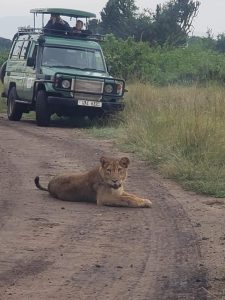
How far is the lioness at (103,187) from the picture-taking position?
9.09 metres

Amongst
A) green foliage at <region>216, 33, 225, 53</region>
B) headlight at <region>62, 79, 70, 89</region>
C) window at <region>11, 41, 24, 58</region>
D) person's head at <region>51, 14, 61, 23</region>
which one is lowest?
green foliage at <region>216, 33, 225, 53</region>

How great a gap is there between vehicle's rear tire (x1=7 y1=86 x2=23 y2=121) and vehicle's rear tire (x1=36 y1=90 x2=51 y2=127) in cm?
142

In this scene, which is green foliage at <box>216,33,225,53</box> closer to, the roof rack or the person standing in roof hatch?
the roof rack

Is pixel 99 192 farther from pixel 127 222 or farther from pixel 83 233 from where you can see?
pixel 83 233

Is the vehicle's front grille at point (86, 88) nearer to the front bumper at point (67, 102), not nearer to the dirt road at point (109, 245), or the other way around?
the front bumper at point (67, 102)

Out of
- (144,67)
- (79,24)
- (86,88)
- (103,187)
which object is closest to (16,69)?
(79,24)

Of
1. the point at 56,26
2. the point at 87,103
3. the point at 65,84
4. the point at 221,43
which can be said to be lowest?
the point at 221,43

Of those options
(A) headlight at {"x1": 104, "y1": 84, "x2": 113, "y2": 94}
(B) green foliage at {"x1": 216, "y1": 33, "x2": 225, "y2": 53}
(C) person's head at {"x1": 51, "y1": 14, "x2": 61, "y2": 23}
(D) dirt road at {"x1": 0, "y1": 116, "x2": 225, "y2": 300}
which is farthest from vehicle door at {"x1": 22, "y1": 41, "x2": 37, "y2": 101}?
(B) green foliage at {"x1": 216, "y1": 33, "x2": 225, "y2": 53}

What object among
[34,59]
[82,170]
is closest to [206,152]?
[82,170]

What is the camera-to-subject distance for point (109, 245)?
7199mm

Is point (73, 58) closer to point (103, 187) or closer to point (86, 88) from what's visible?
point (86, 88)

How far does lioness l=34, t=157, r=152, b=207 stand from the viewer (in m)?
9.09

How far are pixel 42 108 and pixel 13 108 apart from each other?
200cm

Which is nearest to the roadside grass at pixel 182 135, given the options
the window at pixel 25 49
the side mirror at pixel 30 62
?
the side mirror at pixel 30 62
